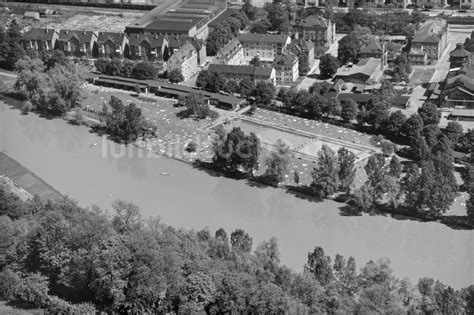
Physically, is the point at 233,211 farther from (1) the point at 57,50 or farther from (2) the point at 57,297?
(1) the point at 57,50

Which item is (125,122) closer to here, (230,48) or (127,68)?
(127,68)

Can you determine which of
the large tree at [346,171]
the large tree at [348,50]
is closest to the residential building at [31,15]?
the large tree at [348,50]

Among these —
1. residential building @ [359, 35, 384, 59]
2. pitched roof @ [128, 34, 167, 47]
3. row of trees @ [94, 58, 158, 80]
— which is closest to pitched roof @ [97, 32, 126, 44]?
pitched roof @ [128, 34, 167, 47]

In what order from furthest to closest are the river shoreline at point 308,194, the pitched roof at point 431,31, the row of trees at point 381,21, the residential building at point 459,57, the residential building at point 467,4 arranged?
the residential building at point 467,4
the row of trees at point 381,21
the pitched roof at point 431,31
the residential building at point 459,57
the river shoreline at point 308,194

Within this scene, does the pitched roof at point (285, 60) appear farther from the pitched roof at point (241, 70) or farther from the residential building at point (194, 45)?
the residential building at point (194, 45)

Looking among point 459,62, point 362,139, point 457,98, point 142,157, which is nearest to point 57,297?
point 142,157

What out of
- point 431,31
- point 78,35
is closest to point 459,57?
point 431,31
